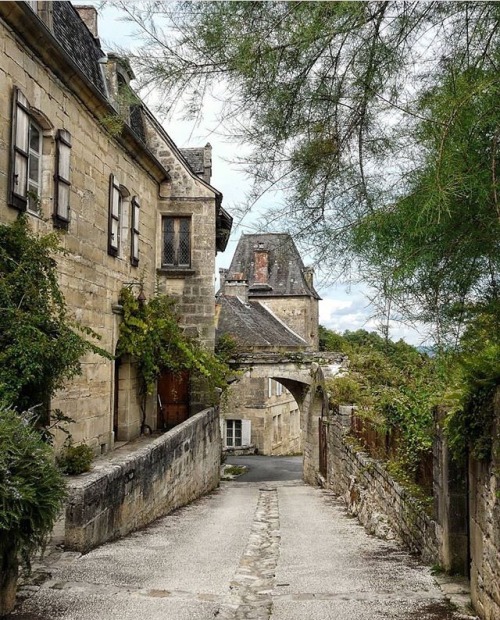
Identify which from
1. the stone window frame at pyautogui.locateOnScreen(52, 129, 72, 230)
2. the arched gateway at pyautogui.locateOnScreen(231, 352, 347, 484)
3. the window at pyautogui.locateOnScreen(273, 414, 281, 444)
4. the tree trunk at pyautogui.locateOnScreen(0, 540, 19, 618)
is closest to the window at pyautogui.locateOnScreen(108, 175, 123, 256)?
the stone window frame at pyautogui.locateOnScreen(52, 129, 72, 230)

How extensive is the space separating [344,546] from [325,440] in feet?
30.0

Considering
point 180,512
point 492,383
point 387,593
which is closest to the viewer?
point 492,383

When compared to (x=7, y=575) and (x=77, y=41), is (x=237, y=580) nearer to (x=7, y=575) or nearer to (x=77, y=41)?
(x=7, y=575)

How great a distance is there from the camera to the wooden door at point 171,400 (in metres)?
15.5

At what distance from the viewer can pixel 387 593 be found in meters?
4.68

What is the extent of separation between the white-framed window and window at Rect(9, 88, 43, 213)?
24939mm

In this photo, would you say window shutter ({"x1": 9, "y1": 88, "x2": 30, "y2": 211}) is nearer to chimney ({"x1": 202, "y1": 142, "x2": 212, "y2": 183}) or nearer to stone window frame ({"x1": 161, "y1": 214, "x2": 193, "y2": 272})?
stone window frame ({"x1": 161, "y1": 214, "x2": 193, "y2": 272})

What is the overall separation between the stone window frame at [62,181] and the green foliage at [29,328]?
1.50 meters

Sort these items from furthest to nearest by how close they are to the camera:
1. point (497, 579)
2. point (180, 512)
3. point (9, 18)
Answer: point (180, 512) → point (9, 18) → point (497, 579)

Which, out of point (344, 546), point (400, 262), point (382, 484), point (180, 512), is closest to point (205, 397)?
point (180, 512)

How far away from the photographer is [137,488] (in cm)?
741

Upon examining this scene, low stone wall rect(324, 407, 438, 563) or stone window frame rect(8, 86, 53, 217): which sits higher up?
stone window frame rect(8, 86, 53, 217)

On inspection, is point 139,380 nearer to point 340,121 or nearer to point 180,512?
point 180,512

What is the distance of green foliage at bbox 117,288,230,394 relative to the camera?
12500 millimetres
